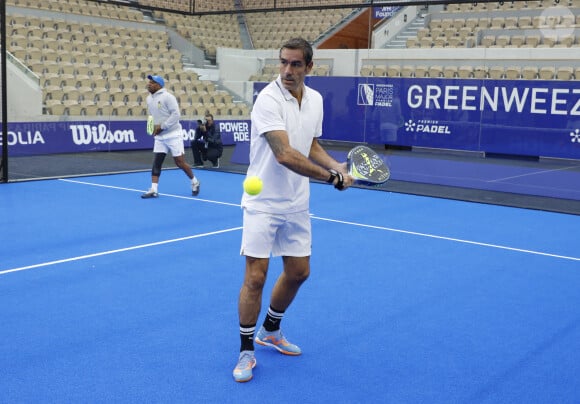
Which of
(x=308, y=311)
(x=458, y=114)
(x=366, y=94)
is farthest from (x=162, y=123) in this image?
(x=458, y=114)

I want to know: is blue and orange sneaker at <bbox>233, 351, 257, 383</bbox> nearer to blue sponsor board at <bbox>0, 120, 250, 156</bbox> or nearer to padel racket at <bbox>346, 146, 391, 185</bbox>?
padel racket at <bbox>346, 146, 391, 185</bbox>

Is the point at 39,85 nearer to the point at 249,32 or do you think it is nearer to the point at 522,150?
the point at 249,32

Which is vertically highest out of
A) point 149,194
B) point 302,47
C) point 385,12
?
point 385,12

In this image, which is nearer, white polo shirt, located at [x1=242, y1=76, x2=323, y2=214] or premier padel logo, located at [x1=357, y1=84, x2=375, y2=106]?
white polo shirt, located at [x1=242, y1=76, x2=323, y2=214]

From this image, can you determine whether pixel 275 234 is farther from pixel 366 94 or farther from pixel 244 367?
pixel 366 94

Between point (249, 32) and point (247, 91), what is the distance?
3.37m

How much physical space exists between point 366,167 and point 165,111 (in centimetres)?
715

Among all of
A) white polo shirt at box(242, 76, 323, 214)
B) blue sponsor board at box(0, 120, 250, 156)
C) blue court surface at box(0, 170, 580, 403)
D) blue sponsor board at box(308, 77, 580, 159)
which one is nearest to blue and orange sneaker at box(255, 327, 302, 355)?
blue court surface at box(0, 170, 580, 403)

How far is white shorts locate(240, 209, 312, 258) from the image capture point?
4250 mm

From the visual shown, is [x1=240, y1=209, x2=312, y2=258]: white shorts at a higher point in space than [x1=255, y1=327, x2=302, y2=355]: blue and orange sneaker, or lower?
higher

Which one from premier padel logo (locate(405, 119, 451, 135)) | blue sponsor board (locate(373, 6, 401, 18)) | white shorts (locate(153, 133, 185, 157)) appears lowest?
white shorts (locate(153, 133, 185, 157))

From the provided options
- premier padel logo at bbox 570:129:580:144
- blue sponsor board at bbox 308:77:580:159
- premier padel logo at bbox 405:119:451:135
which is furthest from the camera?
premier padel logo at bbox 405:119:451:135

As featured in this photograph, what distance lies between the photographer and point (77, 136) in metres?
17.6

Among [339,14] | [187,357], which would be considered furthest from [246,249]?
[339,14]
